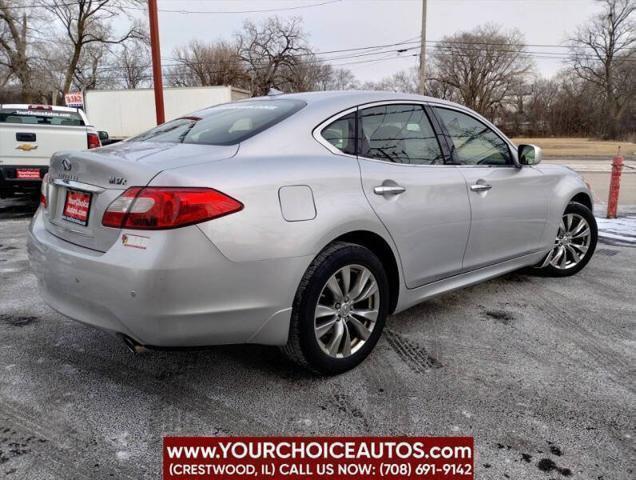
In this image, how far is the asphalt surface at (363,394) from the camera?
85.6 inches

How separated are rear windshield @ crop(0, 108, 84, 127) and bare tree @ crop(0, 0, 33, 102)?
28.0 meters

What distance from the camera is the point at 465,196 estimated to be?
3.40 m

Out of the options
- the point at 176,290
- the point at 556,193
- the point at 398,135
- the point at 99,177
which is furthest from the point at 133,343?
the point at 556,193

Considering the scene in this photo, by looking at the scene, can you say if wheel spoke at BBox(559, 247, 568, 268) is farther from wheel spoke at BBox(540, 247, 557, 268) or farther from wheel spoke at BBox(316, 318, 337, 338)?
wheel spoke at BBox(316, 318, 337, 338)

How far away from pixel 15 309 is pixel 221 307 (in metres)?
2.45

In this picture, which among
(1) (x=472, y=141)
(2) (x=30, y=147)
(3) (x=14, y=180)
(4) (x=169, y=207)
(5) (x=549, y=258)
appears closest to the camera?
(4) (x=169, y=207)

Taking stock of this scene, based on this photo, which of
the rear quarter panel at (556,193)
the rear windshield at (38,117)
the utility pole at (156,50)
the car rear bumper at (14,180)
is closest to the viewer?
the rear quarter panel at (556,193)

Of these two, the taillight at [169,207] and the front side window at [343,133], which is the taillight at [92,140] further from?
the taillight at [169,207]

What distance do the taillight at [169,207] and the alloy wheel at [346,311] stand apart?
28.9 inches

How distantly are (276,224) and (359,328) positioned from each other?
0.86m

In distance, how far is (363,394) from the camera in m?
2.66

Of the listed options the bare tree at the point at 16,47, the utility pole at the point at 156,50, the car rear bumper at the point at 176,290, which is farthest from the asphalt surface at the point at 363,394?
the bare tree at the point at 16,47

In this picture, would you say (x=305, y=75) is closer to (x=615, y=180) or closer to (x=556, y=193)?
(x=615, y=180)

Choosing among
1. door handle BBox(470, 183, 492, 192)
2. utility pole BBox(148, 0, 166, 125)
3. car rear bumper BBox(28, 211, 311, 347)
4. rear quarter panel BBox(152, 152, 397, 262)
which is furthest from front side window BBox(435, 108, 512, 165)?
utility pole BBox(148, 0, 166, 125)
